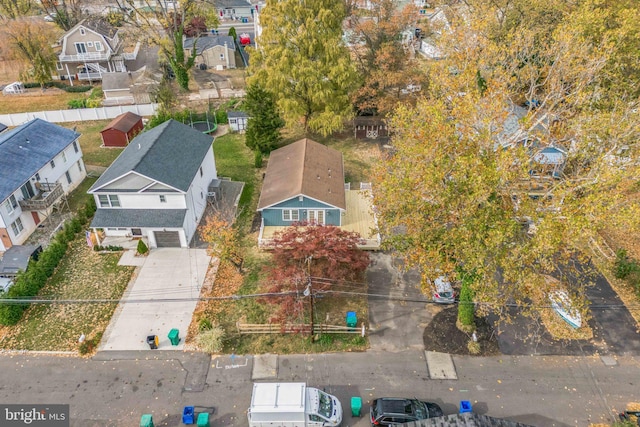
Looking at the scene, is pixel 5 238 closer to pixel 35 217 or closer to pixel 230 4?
pixel 35 217

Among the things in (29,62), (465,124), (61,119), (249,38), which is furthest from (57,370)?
(249,38)

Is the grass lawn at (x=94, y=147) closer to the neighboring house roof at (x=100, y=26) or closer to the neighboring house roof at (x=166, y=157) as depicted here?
the neighboring house roof at (x=166, y=157)

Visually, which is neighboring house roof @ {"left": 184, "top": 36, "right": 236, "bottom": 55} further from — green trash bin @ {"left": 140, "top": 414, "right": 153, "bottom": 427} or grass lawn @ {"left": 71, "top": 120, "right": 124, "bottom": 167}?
green trash bin @ {"left": 140, "top": 414, "right": 153, "bottom": 427}

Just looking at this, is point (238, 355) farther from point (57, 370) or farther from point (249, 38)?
point (249, 38)

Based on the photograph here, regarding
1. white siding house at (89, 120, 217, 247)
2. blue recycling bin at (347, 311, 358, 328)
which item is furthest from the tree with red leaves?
white siding house at (89, 120, 217, 247)

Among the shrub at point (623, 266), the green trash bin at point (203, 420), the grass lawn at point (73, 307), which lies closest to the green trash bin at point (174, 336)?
the grass lawn at point (73, 307)

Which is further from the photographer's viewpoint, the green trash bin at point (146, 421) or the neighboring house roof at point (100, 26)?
the neighboring house roof at point (100, 26)

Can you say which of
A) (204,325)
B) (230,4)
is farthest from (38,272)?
(230,4)
